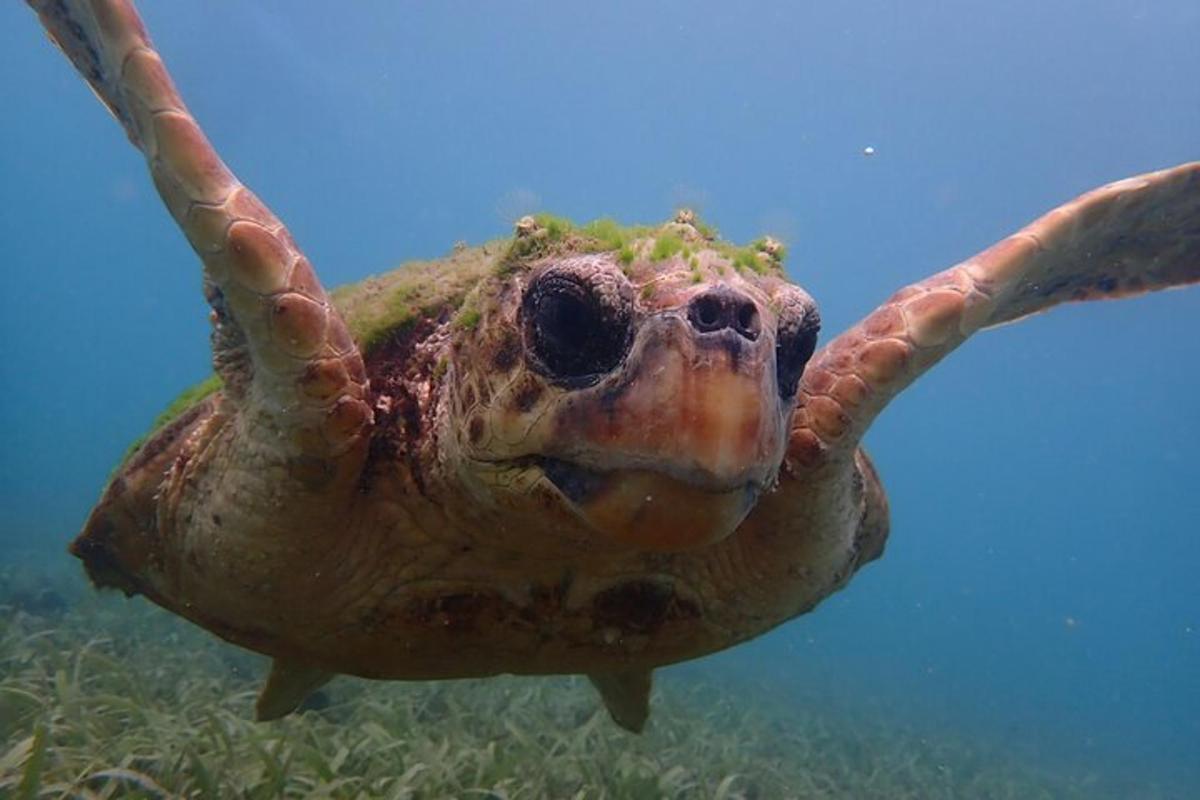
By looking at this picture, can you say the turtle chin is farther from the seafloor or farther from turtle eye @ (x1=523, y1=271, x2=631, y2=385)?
the seafloor

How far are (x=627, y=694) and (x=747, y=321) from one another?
3249 mm

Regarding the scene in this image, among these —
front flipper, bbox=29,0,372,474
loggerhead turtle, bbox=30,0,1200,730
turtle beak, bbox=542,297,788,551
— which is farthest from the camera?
front flipper, bbox=29,0,372,474

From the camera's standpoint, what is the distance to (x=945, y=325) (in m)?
2.68

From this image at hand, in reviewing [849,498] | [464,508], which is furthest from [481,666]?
[849,498]

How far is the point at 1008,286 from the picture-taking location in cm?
289

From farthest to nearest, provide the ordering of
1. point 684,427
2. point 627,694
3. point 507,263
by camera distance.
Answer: point 627,694, point 507,263, point 684,427

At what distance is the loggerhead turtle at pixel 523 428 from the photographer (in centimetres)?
170

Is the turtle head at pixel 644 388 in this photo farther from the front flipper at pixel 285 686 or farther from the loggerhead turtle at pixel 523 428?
the front flipper at pixel 285 686

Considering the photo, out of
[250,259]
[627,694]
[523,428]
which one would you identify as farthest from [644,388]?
[627,694]

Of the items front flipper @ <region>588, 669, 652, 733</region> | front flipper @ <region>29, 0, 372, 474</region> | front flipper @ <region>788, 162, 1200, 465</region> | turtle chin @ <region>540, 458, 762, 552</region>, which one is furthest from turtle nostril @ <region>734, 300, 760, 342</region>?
front flipper @ <region>588, 669, 652, 733</region>

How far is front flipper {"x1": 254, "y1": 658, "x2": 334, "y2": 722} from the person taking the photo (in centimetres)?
389

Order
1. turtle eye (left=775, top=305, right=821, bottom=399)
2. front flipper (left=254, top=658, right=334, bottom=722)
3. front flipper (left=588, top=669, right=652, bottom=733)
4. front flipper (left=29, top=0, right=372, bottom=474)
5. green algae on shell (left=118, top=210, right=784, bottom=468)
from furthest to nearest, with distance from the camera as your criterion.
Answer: front flipper (left=588, top=669, right=652, bottom=733) → front flipper (left=254, top=658, right=334, bottom=722) → front flipper (left=29, top=0, right=372, bottom=474) → green algae on shell (left=118, top=210, right=784, bottom=468) → turtle eye (left=775, top=305, right=821, bottom=399)

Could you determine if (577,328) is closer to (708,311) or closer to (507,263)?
(708,311)

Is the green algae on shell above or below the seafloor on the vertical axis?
above
